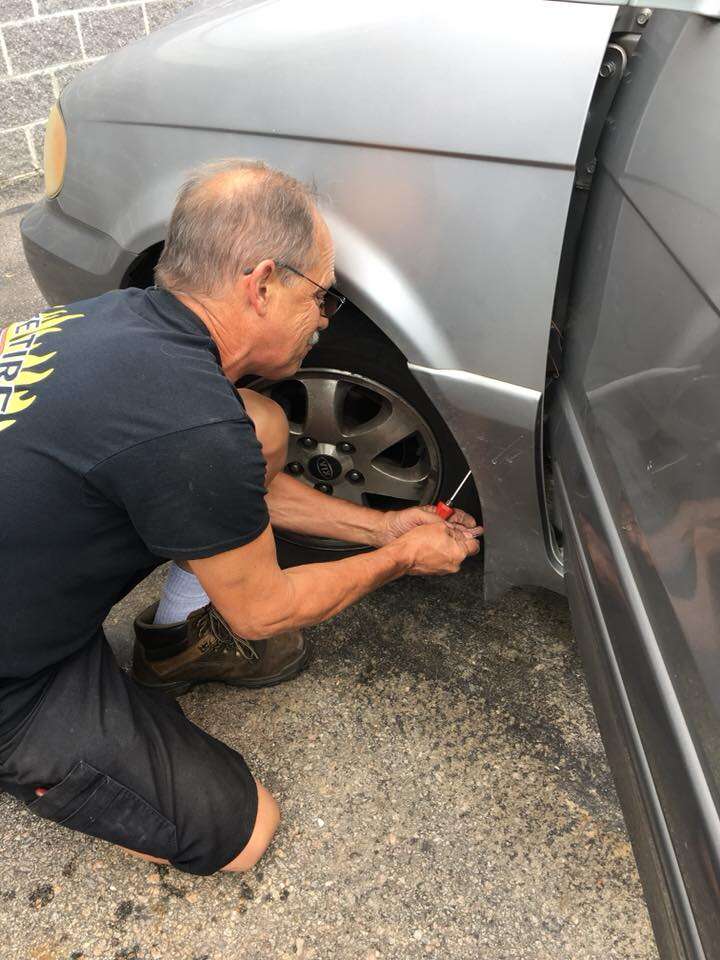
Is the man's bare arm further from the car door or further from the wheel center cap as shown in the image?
the car door

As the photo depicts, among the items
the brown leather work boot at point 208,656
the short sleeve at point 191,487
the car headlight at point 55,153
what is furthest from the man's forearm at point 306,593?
the car headlight at point 55,153

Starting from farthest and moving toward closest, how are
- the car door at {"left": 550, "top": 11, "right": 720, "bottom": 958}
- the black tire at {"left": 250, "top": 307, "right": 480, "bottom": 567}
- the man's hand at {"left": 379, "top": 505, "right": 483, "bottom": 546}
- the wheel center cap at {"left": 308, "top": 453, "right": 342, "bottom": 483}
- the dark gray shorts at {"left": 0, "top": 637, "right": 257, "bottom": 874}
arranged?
the wheel center cap at {"left": 308, "top": 453, "right": 342, "bottom": 483} < the man's hand at {"left": 379, "top": 505, "right": 483, "bottom": 546} < the black tire at {"left": 250, "top": 307, "right": 480, "bottom": 567} < the dark gray shorts at {"left": 0, "top": 637, "right": 257, "bottom": 874} < the car door at {"left": 550, "top": 11, "right": 720, "bottom": 958}

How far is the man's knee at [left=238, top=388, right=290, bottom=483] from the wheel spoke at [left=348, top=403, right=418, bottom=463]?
0.48ft

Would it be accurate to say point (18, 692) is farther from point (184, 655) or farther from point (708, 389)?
point (708, 389)

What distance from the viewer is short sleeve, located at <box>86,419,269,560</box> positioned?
3.89 ft

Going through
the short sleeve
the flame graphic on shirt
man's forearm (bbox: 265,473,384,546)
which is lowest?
man's forearm (bbox: 265,473,384,546)

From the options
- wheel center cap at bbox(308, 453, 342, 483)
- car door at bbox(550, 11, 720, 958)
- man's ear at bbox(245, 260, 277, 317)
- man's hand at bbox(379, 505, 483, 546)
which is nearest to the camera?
car door at bbox(550, 11, 720, 958)

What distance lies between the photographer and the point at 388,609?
200cm

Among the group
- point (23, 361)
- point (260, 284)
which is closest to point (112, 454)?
point (23, 361)

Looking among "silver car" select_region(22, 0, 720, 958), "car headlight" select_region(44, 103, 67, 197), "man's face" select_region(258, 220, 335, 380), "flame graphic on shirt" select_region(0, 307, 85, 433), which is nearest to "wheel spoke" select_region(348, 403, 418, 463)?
"silver car" select_region(22, 0, 720, 958)

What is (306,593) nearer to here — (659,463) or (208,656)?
(208,656)

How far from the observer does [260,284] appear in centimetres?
132

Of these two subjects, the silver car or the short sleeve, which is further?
the short sleeve

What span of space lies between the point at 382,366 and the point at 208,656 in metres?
0.73
